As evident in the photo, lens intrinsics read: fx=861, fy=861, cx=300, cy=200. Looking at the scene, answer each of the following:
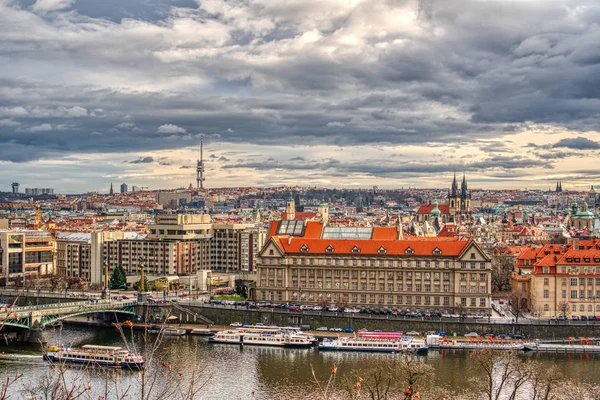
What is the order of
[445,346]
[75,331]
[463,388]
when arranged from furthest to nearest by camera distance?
[75,331]
[445,346]
[463,388]

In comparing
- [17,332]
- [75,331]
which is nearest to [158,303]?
[75,331]

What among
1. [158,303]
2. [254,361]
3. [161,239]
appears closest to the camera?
[254,361]

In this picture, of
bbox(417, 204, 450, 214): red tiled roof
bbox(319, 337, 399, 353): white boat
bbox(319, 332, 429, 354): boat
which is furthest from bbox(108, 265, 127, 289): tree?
bbox(417, 204, 450, 214): red tiled roof

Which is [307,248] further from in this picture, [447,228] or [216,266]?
[447,228]

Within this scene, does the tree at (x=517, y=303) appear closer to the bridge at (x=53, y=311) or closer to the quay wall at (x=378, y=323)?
the quay wall at (x=378, y=323)

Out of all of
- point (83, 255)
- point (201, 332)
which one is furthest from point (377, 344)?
point (83, 255)

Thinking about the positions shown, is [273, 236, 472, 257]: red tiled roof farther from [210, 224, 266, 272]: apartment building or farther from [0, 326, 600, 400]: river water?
[210, 224, 266, 272]: apartment building

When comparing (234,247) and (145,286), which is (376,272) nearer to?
(145,286)
